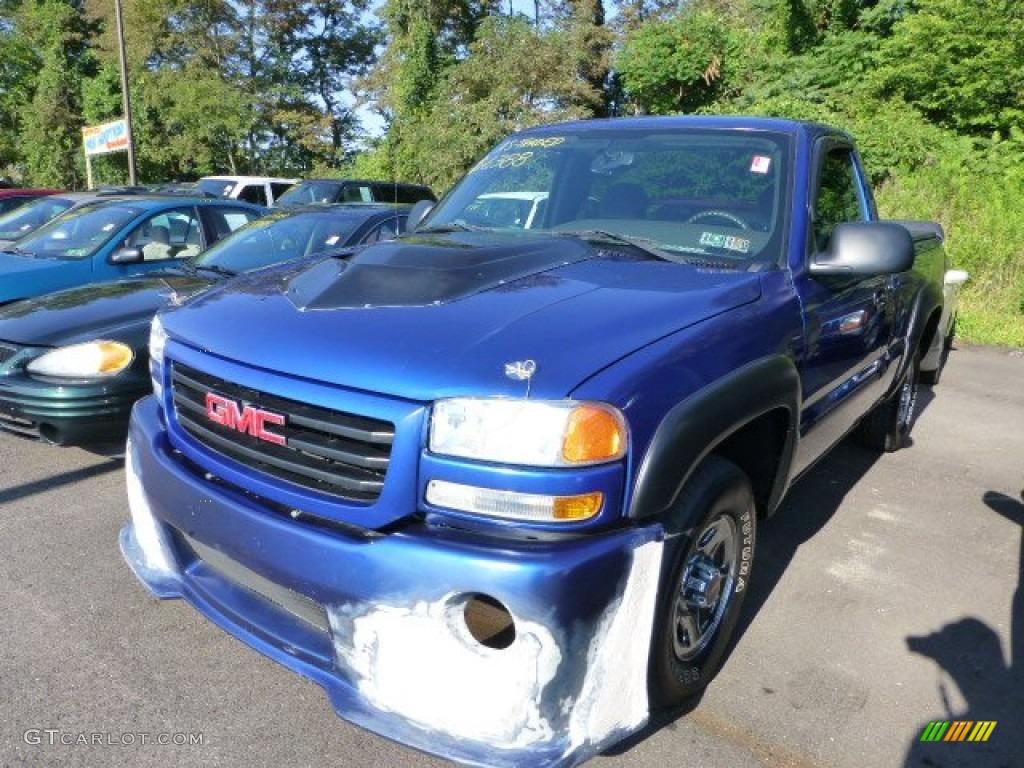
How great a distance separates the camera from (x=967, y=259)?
9781 millimetres

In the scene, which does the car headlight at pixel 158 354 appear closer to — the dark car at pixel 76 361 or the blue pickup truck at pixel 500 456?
the blue pickup truck at pixel 500 456

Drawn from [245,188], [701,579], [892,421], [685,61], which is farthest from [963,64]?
[245,188]

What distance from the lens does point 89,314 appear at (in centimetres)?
430

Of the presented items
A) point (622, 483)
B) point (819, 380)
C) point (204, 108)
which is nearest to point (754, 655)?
point (819, 380)

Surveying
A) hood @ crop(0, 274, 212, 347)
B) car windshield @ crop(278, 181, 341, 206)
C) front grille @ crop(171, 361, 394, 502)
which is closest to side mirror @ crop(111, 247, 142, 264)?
hood @ crop(0, 274, 212, 347)

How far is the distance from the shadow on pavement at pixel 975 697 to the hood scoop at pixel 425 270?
1896 mm

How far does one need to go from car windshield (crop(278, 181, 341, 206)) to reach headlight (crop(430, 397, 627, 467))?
1379 centimetres

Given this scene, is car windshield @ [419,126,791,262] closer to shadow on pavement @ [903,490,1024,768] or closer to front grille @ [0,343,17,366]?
shadow on pavement @ [903,490,1024,768]

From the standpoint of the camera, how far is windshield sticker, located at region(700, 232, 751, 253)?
110 inches

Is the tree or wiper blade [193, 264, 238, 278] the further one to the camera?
the tree

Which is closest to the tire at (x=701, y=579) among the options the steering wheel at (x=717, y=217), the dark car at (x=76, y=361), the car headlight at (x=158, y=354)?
the steering wheel at (x=717, y=217)

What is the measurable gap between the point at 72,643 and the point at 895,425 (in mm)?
4597

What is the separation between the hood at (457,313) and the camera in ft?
6.09

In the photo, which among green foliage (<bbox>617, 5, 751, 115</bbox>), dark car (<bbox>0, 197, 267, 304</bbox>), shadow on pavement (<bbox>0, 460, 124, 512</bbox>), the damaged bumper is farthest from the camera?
green foliage (<bbox>617, 5, 751, 115</bbox>)
